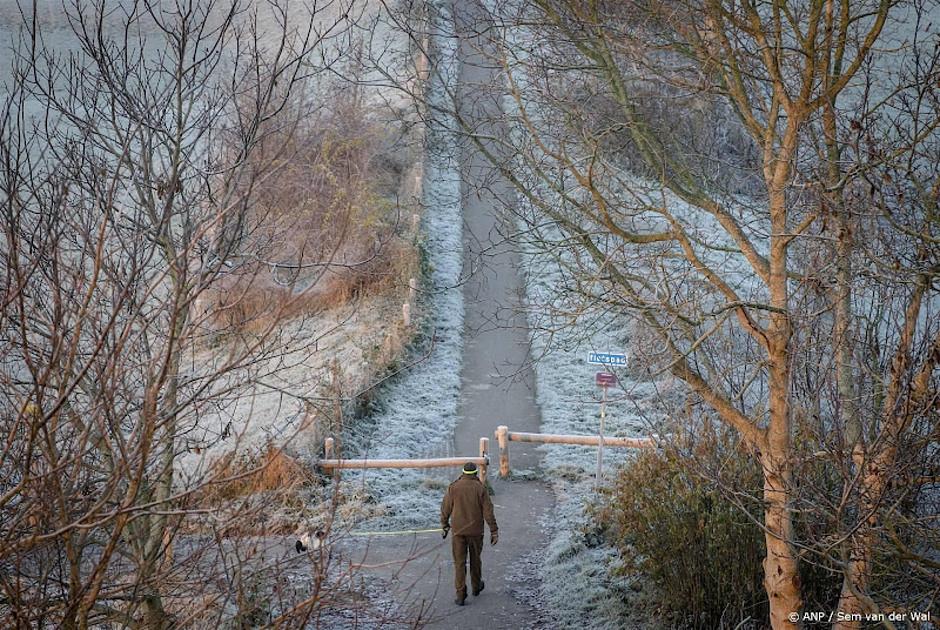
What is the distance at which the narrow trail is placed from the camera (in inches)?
369

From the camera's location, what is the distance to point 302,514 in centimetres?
1223

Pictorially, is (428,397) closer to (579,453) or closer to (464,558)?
(579,453)

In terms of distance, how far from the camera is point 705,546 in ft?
30.8

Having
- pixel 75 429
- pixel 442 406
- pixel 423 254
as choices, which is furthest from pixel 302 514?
pixel 423 254

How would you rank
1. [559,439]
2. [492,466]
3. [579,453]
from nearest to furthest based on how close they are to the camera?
[559,439] → [492,466] → [579,453]

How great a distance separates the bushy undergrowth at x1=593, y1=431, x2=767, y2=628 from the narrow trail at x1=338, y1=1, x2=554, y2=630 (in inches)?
63.1

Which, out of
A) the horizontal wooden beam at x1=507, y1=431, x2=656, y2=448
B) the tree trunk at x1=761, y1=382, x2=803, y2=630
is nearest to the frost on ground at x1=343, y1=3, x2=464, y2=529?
the horizontal wooden beam at x1=507, y1=431, x2=656, y2=448

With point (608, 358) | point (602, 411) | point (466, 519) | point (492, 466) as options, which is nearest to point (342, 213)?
point (492, 466)

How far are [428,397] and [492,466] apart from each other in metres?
3.02

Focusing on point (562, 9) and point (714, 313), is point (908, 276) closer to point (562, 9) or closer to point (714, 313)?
point (714, 313)

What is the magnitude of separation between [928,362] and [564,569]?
611 cm

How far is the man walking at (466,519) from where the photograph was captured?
1005 centimetres

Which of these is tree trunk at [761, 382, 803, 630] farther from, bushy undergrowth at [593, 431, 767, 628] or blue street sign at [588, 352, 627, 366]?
blue street sign at [588, 352, 627, 366]

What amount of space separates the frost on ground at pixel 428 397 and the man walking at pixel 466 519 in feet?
5.24
